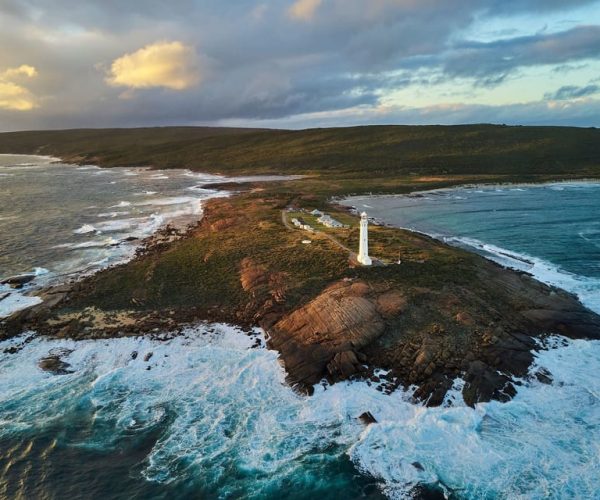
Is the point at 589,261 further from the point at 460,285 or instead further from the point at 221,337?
the point at 221,337

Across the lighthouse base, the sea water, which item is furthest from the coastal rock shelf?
the sea water

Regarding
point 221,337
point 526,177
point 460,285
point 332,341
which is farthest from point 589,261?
point 526,177

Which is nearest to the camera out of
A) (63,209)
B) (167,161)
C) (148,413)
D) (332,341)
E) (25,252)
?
(148,413)

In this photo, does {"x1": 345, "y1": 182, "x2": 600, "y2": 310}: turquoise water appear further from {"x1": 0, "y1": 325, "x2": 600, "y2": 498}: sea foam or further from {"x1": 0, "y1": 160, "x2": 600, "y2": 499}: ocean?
{"x1": 0, "y1": 160, "x2": 600, "y2": 499}: ocean

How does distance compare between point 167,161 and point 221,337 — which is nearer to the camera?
point 221,337

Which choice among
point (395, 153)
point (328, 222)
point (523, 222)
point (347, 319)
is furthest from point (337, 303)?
point (395, 153)

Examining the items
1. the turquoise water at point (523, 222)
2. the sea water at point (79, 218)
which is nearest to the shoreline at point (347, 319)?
the sea water at point (79, 218)

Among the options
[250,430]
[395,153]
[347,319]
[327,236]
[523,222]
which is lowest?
[250,430]

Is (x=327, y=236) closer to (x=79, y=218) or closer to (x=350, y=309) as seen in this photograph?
(x=350, y=309)
